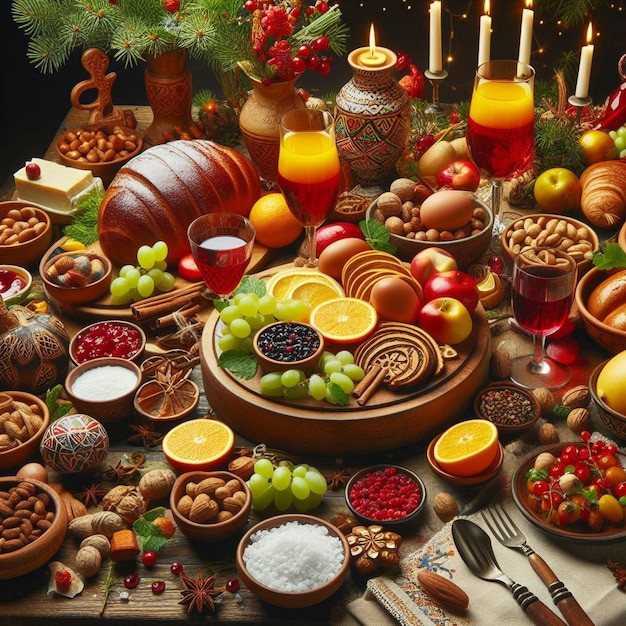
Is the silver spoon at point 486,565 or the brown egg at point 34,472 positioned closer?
the silver spoon at point 486,565

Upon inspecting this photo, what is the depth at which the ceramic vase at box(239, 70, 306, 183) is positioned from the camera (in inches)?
118

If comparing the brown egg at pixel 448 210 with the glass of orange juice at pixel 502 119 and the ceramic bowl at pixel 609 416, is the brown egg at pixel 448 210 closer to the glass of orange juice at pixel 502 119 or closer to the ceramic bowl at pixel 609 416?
the glass of orange juice at pixel 502 119

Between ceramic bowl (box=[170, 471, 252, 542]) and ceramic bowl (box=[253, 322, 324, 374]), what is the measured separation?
0.89 ft

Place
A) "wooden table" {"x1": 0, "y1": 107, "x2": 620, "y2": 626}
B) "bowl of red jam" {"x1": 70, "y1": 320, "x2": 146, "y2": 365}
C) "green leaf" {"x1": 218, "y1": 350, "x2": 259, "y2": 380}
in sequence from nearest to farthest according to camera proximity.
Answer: "wooden table" {"x1": 0, "y1": 107, "x2": 620, "y2": 626} < "green leaf" {"x1": 218, "y1": 350, "x2": 259, "y2": 380} < "bowl of red jam" {"x1": 70, "y1": 320, "x2": 146, "y2": 365}

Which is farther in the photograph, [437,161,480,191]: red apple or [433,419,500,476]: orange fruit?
[437,161,480,191]: red apple

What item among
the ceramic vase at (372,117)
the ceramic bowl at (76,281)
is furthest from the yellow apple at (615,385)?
the ceramic bowl at (76,281)

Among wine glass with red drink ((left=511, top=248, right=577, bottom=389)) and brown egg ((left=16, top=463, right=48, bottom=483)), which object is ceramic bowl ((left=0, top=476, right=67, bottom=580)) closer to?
brown egg ((left=16, top=463, right=48, bottom=483))

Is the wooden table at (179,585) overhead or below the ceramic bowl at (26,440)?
below

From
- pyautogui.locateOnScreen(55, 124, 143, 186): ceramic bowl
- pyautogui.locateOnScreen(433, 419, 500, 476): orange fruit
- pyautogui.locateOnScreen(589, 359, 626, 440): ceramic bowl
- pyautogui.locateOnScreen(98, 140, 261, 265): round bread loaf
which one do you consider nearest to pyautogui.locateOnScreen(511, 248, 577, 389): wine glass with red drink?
pyautogui.locateOnScreen(589, 359, 626, 440): ceramic bowl

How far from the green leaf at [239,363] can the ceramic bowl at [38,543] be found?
0.48 m

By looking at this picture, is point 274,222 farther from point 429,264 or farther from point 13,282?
point 13,282

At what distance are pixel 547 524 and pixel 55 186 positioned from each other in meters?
1.78

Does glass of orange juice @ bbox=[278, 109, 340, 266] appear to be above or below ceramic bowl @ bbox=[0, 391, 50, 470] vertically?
above

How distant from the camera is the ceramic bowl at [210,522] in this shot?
1989mm
